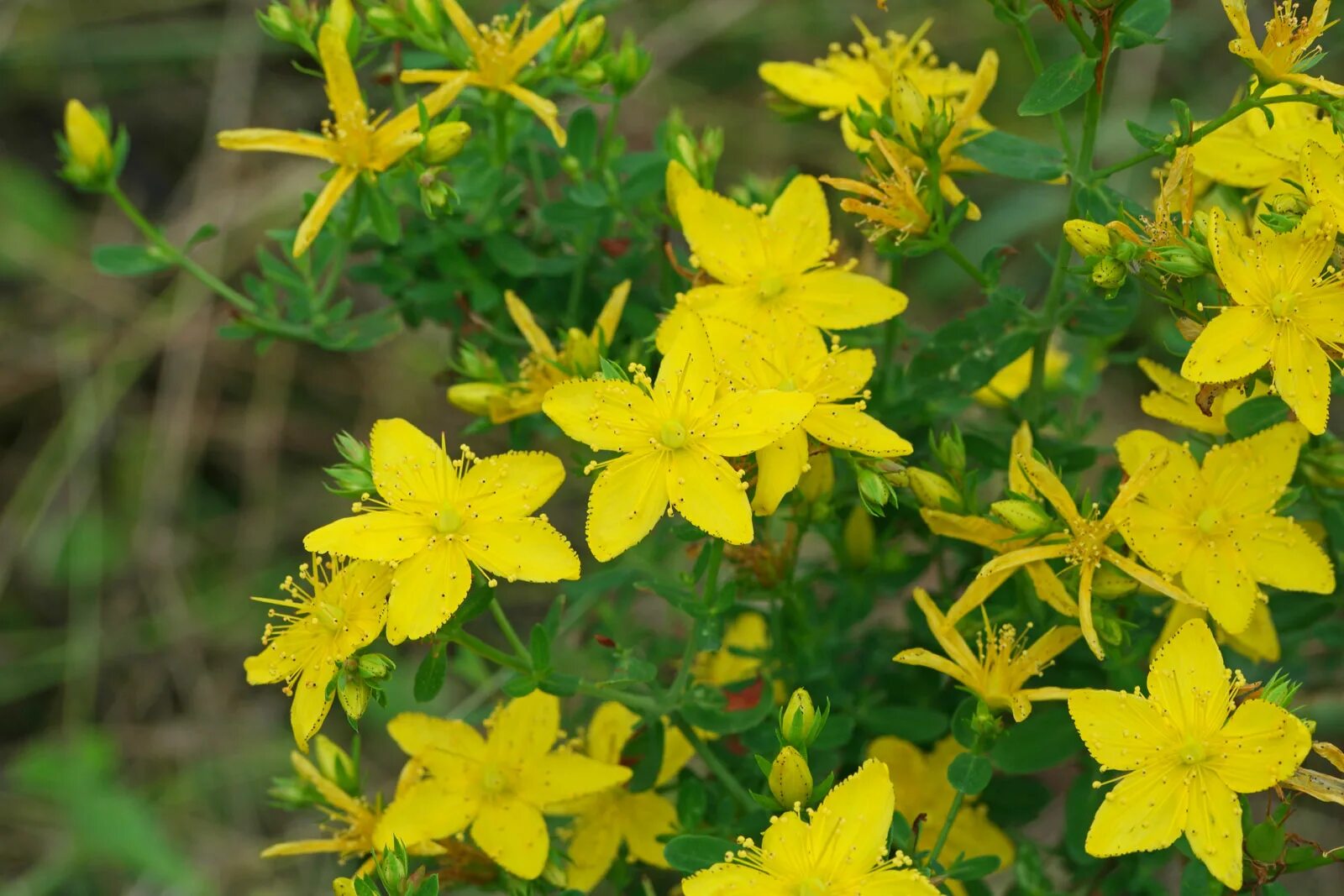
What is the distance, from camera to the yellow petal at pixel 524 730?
72.7 inches

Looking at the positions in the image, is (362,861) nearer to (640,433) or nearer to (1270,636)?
(640,433)

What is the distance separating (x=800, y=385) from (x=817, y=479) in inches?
5.9

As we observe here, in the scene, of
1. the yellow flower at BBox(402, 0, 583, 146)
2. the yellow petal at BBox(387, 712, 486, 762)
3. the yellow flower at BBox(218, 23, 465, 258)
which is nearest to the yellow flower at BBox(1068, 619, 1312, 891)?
the yellow petal at BBox(387, 712, 486, 762)

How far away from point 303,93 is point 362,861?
2.77 m

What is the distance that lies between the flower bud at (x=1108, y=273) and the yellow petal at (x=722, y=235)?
0.46 m

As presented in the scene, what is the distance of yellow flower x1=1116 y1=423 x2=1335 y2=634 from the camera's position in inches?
67.5

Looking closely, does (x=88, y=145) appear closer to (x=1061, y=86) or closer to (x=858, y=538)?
(x=858, y=538)

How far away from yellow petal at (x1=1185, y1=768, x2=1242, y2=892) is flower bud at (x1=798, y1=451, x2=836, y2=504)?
0.58 m

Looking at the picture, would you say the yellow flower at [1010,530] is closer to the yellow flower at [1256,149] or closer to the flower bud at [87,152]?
the yellow flower at [1256,149]

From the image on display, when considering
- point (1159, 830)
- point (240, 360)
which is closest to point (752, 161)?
point (240, 360)

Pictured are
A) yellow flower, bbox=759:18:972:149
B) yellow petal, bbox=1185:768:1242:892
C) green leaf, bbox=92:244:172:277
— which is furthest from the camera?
green leaf, bbox=92:244:172:277

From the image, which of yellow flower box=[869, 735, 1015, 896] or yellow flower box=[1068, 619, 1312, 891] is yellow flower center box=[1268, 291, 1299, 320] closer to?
yellow flower box=[1068, 619, 1312, 891]

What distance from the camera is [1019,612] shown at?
1817 mm

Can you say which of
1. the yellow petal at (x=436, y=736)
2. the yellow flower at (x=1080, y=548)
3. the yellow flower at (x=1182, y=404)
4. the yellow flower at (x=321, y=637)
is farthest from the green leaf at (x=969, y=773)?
the yellow flower at (x=321, y=637)
